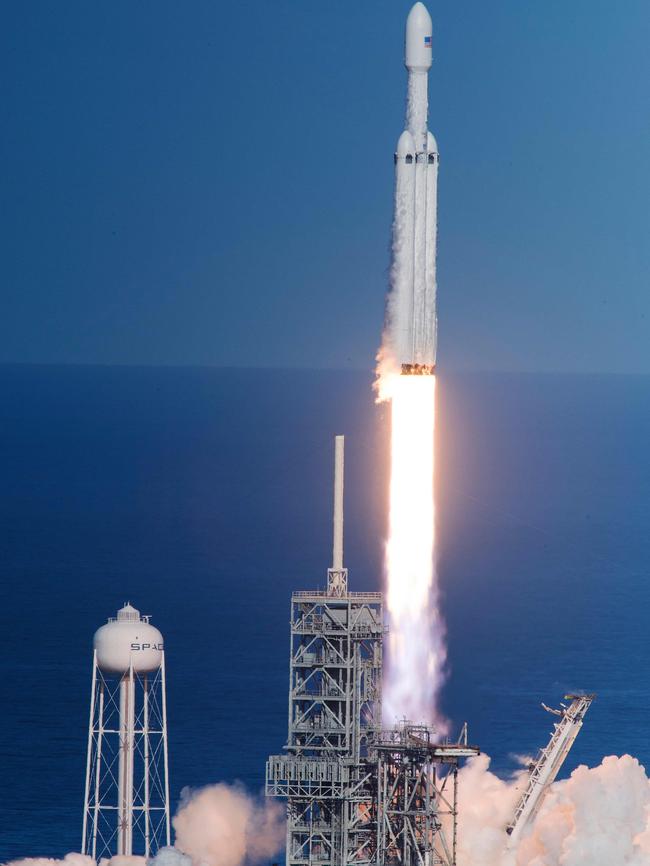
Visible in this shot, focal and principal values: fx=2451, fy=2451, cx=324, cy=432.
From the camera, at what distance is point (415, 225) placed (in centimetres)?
7756

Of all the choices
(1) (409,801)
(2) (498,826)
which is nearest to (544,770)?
(2) (498,826)

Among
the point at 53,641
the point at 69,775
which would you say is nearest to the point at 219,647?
the point at 53,641

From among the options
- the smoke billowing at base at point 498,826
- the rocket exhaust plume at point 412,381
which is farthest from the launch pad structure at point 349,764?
the rocket exhaust plume at point 412,381

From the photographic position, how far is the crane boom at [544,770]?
76.7m

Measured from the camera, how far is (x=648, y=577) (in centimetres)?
16525

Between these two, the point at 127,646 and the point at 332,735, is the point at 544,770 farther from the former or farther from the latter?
the point at 127,646

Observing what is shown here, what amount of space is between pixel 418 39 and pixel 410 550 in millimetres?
17426

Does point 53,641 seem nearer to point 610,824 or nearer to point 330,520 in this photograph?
point 330,520

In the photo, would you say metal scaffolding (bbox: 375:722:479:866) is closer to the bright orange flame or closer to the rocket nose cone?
the bright orange flame

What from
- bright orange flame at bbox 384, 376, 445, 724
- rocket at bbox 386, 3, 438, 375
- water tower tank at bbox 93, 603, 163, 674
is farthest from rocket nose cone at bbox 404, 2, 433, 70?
water tower tank at bbox 93, 603, 163, 674

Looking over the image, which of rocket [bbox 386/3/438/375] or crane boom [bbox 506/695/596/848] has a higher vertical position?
rocket [bbox 386/3/438/375]

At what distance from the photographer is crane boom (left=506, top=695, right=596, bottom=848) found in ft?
252

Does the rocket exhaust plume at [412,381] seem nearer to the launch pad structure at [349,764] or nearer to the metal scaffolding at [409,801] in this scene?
the launch pad structure at [349,764]

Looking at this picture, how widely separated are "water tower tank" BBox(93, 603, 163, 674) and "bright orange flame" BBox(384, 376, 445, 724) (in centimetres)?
835
